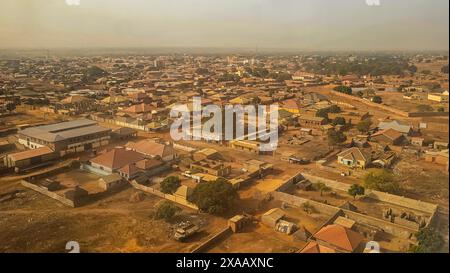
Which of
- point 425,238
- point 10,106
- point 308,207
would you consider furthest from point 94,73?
point 425,238

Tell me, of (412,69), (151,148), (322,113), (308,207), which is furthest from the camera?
(412,69)

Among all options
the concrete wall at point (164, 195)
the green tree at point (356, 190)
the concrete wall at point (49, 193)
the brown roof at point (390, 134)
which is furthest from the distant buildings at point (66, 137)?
the brown roof at point (390, 134)

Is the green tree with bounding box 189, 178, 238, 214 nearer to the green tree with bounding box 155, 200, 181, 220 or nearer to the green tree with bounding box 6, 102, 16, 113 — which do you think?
the green tree with bounding box 155, 200, 181, 220

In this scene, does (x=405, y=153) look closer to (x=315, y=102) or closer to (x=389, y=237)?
(x=389, y=237)

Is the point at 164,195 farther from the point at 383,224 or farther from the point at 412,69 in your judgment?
the point at 412,69

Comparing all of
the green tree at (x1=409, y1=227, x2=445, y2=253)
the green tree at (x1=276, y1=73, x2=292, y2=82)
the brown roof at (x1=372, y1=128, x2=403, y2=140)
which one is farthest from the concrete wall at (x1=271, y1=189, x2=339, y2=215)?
the green tree at (x1=276, y1=73, x2=292, y2=82)

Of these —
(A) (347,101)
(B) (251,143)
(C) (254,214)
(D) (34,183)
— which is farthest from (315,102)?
(D) (34,183)
